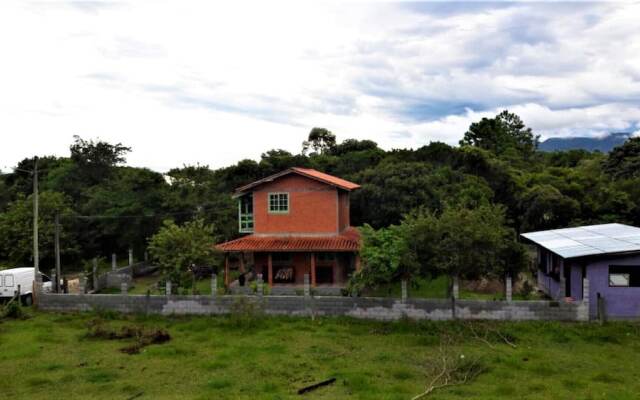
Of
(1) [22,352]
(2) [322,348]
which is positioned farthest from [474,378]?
(1) [22,352]

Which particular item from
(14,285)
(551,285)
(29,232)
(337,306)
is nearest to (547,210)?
(551,285)

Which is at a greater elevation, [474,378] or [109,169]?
[109,169]

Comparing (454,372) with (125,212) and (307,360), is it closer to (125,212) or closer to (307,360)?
→ (307,360)

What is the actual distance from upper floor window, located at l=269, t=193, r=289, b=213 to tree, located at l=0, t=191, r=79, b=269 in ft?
44.5

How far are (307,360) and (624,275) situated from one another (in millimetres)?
11456

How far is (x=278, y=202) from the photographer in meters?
26.1

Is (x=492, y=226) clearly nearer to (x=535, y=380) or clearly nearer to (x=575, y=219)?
(x=535, y=380)

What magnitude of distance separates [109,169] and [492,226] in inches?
1337

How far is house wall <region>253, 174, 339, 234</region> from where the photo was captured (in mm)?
25781

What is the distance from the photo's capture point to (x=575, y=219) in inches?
1352

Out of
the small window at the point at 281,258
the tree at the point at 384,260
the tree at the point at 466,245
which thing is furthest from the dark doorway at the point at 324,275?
the tree at the point at 466,245

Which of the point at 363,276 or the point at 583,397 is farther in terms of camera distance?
the point at 363,276

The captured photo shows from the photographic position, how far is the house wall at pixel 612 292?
57.0 ft

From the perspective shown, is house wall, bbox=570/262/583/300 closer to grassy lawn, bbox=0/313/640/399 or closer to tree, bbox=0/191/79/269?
grassy lawn, bbox=0/313/640/399
